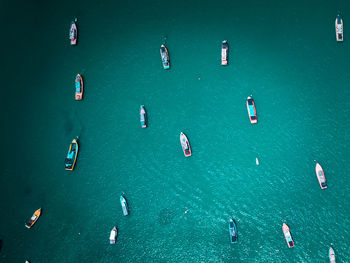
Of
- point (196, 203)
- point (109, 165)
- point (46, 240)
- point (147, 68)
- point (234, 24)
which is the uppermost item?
point (234, 24)

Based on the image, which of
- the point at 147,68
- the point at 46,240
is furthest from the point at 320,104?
the point at 46,240

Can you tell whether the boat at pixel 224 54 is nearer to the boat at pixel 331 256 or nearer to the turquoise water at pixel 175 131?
the turquoise water at pixel 175 131

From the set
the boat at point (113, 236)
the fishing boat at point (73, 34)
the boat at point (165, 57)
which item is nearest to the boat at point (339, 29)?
the boat at point (165, 57)

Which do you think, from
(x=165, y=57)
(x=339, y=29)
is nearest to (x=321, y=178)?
(x=339, y=29)

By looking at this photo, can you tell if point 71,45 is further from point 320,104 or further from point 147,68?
point 320,104

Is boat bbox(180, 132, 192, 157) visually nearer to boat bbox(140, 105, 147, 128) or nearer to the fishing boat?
boat bbox(140, 105, 147, 128)

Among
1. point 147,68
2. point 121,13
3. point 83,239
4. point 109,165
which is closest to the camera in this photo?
point 83,239

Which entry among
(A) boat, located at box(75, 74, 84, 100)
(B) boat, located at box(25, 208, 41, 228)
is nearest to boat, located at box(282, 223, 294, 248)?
(B) boat, located at box(25, 208, 41, 228)

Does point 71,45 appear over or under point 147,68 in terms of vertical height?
over
